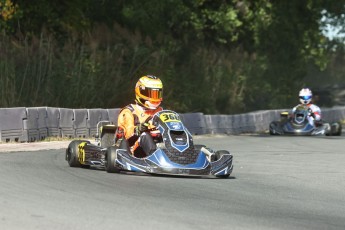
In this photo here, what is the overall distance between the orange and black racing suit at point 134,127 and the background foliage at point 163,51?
8702mm

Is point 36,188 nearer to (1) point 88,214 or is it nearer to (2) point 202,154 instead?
(1) point 88,214

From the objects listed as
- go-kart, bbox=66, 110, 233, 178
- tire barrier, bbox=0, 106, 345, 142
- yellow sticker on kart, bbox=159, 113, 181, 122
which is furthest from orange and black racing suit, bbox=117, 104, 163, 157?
tire barrier, bbox=0, 106, 345, 142

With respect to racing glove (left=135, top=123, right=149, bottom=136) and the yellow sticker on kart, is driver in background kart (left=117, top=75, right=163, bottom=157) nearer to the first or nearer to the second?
racing glove (left=135, top=123, right=149, bottom=136)

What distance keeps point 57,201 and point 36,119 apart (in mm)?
10665

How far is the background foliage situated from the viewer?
78.9 feet

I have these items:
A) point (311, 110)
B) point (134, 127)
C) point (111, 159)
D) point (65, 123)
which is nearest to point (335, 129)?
point (311, 110)

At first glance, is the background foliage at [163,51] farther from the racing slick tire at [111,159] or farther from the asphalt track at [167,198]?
the racing slick tire at [111,159]

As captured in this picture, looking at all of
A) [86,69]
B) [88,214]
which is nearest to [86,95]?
[86,69]

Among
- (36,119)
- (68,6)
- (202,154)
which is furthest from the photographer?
(68,6)


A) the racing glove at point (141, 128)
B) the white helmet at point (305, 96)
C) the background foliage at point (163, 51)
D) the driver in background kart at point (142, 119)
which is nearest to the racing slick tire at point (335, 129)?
the white helmet at point (305, 96)

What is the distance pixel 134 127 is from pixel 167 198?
326 cm

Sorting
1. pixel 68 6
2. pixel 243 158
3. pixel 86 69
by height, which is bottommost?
pixel 243 158

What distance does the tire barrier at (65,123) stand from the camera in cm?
1888

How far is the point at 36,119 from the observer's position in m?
19.6
